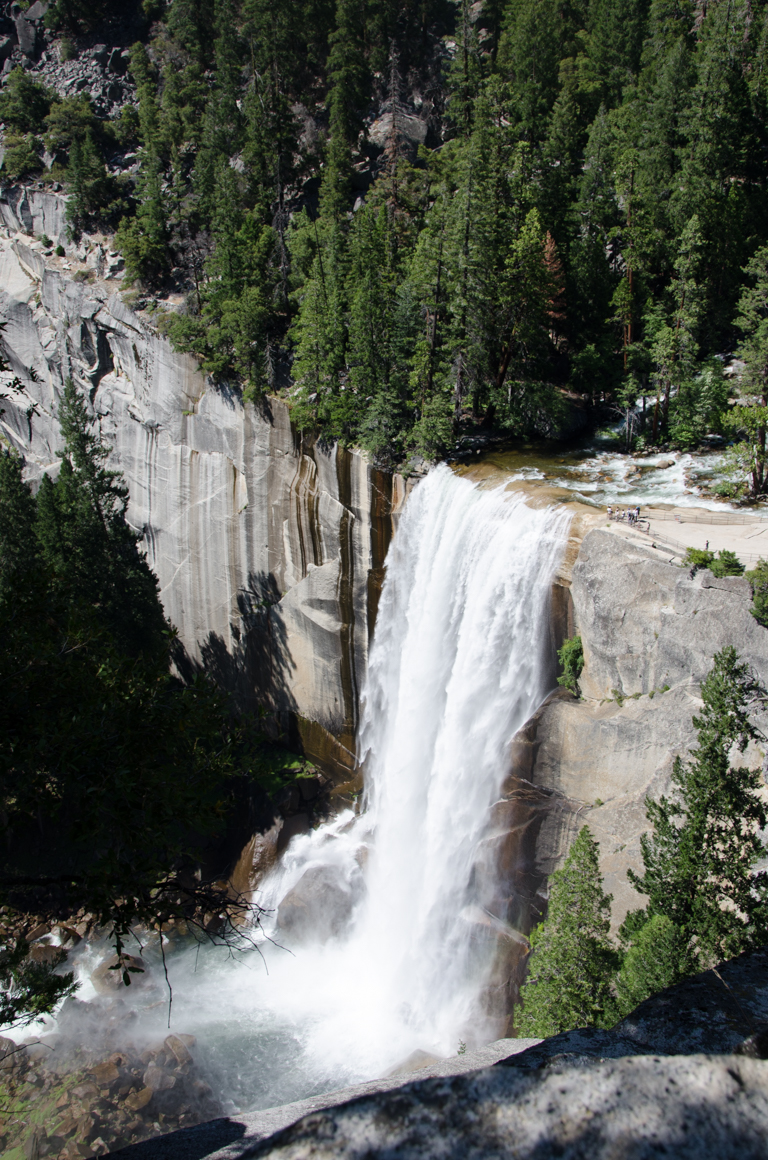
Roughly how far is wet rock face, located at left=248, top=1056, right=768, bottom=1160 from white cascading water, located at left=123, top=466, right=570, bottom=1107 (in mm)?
16596

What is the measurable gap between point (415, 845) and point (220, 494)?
2046 cm

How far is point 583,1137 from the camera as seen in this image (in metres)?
2.94

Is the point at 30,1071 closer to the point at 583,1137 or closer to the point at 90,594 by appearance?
the point at 90,594

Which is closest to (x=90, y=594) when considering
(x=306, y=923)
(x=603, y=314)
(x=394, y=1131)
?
(x=306, y=923)

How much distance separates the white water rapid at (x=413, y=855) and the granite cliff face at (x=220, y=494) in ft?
10.3

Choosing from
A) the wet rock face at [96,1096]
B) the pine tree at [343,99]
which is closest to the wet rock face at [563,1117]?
the wet rock face at [96,1096]

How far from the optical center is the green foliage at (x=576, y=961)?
14586 mm

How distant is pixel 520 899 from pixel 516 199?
88.1 ft

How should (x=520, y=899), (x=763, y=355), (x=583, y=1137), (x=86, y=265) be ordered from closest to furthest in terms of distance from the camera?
(x=583, y=1137)
(x=520, y=899)
(x=763, y=355)
(x=86, y=265)

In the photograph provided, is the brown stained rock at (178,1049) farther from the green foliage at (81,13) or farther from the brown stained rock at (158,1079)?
the green foliage at (81,13)

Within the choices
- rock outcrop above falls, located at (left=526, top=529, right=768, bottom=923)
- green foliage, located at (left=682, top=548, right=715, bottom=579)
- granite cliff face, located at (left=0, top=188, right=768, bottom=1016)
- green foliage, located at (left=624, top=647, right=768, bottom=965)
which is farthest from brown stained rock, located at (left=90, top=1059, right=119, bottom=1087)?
green foliage, located at (left=682, top=548, right=715, bottom=579)

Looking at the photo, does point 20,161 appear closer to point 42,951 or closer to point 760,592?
point 42,951

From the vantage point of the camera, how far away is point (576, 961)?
14.8 meters

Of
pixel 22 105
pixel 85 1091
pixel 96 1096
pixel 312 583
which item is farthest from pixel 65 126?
pixel 96 1096
